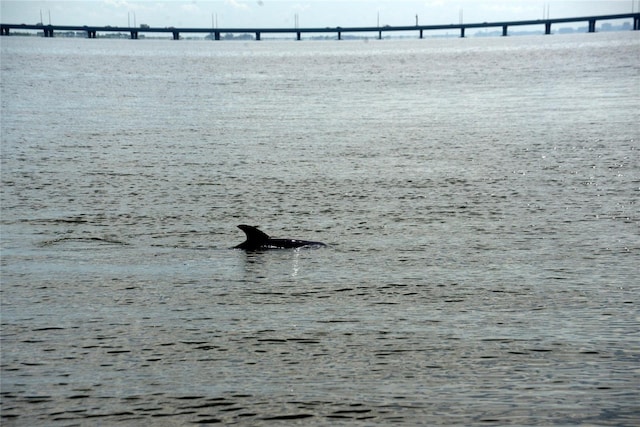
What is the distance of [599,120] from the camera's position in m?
39.7

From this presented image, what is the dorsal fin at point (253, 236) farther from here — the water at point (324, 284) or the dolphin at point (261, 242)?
the water at point (324, 284)

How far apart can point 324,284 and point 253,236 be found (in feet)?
8.16

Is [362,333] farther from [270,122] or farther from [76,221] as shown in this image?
[270,122]

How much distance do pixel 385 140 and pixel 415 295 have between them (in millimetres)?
21340

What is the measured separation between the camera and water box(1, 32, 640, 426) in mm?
8781

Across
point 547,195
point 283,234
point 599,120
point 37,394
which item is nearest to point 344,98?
point 599,120

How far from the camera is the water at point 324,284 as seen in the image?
8.78 m

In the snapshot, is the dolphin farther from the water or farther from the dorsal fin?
the water

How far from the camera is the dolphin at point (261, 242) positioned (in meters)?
15.2

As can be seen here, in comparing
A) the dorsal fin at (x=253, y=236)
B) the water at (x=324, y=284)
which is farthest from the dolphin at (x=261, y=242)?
the water at (x=324, y=284)

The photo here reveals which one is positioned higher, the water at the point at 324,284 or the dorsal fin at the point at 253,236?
the dorsal fin at the point at 253,236

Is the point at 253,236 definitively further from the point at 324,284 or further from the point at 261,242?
the point at 324,284

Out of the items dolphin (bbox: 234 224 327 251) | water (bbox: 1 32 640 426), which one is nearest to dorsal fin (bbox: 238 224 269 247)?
dolphin (bbox: 234 224 327 251)

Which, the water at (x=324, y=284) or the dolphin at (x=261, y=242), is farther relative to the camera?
the dolphin at (x=261, y=242)
